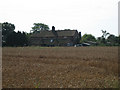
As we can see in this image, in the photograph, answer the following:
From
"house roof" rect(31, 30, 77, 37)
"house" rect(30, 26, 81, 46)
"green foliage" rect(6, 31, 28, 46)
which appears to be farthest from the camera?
"house roof" rect(31, 30, 77, 37)

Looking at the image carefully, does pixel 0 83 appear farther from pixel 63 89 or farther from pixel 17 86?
pixel 63 89

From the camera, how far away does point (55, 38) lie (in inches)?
2532

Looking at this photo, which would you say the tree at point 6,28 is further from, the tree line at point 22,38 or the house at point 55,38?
the house at point 55,38

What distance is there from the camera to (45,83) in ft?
22.8

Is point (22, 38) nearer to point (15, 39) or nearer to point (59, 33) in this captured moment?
point (15, 39)

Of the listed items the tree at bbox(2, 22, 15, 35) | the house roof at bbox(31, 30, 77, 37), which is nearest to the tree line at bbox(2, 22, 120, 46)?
the tree at bbox(2, 22, 15, 35)

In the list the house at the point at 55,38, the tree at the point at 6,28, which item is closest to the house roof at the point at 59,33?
the house at the point at 55,38

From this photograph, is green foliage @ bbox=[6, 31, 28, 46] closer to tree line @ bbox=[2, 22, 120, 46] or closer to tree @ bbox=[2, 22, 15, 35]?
tree line @ bbox=[2, 22, 120, 46]

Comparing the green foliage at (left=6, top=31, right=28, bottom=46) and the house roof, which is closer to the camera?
the green foliage at (left=6, top=31, right=28, bottom=46)

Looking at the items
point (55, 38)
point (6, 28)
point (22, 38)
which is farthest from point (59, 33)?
point (6, 28)

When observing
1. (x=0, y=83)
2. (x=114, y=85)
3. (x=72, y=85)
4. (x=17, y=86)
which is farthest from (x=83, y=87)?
(x=0, y=83)

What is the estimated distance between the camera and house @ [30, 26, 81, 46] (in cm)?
6300

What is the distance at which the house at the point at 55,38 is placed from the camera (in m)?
63.0

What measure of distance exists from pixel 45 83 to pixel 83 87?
5.87 feet
